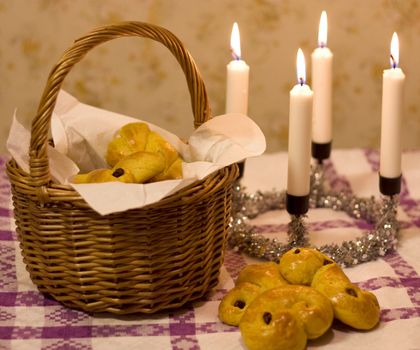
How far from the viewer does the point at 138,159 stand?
1.06 m

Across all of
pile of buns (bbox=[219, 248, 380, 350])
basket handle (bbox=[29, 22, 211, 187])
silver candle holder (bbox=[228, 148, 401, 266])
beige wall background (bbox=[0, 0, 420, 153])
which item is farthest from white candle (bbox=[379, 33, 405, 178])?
beige wall background (bbox=[0, 0, 420, 153])

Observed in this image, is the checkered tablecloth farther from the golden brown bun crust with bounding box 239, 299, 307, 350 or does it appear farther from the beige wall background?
the beige wall background

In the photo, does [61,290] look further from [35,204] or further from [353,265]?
[353,265]

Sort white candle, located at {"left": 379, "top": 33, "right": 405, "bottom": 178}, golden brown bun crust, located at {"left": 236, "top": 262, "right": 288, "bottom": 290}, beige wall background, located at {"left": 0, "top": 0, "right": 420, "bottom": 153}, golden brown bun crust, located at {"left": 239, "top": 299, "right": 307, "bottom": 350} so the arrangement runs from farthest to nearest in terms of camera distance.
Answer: beige wall background, located at {"left": 0, "top": 0, "right": 420, "bottom": 153} → white candle, located at {"left": 379, "top": 33, "right": 405, "bottom": 178} → golden brown bun crust, located at {"left": 236, "top": 262, "right": 288, "bottom": 290} → golden brown bun crust, located at {"left": 239, "top": 299, "right": 307, "bottom": 350}

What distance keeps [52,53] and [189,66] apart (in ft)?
2.17

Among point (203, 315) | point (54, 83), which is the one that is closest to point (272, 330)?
point (203, 315)

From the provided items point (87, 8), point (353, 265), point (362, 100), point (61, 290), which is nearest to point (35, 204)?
point (61, 290)

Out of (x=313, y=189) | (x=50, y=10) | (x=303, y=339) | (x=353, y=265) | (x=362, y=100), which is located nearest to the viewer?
(x=303, y=339)

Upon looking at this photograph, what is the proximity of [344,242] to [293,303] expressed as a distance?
0.84 ft

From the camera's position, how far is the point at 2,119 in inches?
68.8

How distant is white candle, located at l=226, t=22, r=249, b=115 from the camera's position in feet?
4.19

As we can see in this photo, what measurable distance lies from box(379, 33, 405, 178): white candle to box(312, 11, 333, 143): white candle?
127 millimetres

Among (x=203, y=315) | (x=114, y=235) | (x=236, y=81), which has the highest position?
(x=236, y=81)

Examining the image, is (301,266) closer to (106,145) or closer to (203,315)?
(203,315)
